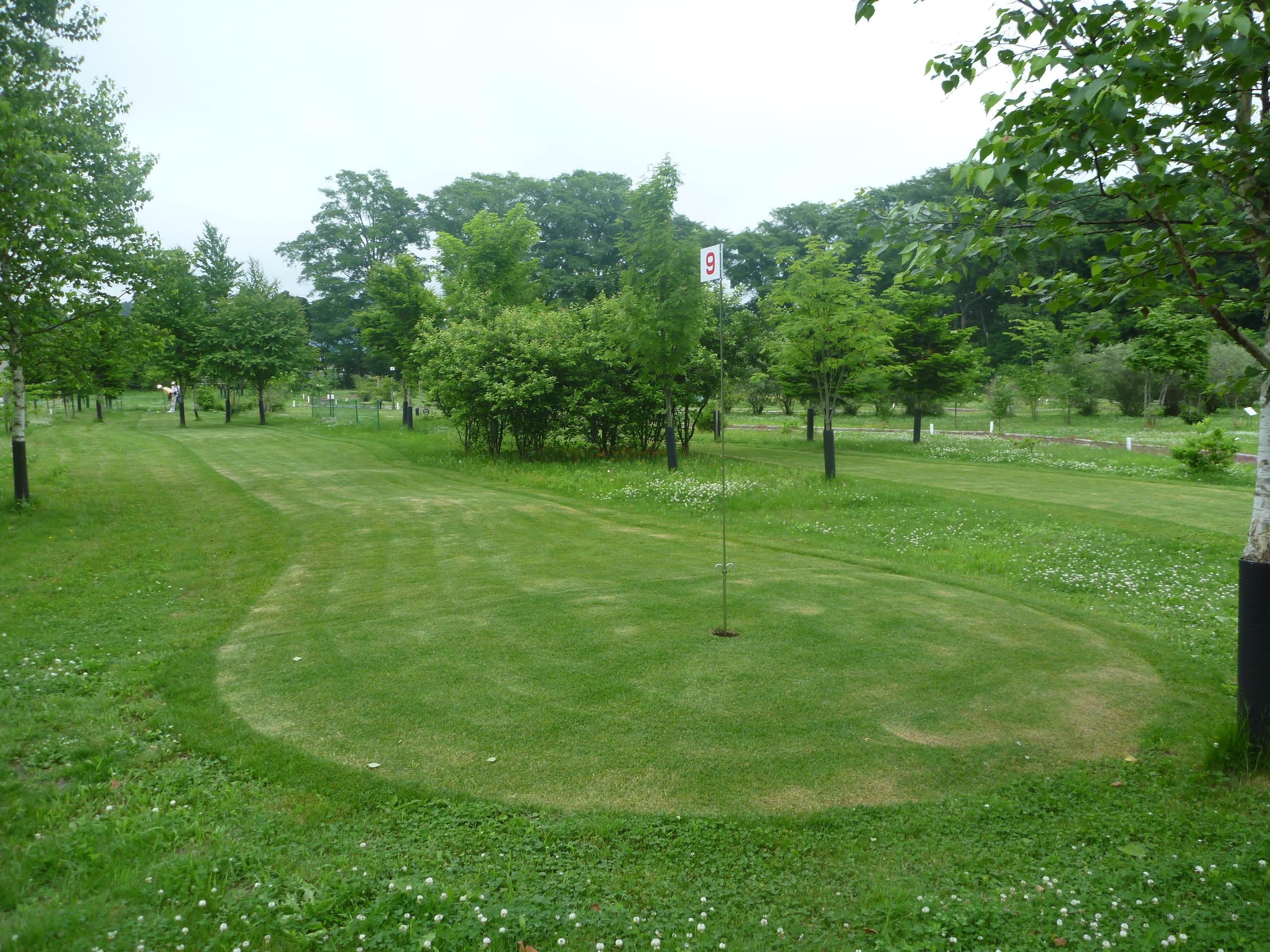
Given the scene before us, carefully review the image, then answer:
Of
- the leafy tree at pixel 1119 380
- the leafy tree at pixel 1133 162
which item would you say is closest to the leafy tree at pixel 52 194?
the leafy tree at pixel 1133 162

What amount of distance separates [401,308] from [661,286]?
18.5m

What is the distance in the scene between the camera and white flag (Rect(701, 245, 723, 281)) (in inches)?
289

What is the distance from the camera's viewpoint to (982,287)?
15.1ft

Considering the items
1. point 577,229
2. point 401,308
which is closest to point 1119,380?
point 401,308

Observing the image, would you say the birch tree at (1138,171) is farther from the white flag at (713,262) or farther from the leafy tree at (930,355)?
the leafy tree at (930,355)

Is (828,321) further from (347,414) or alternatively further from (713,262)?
(347,414)

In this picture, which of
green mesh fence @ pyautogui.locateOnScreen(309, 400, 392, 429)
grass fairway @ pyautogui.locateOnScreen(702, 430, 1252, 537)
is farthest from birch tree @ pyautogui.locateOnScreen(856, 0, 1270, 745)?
green mesh fence @ pyautogui.locateOnScreen(309, 400, 392, 429)

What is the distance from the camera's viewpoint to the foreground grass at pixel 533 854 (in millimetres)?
3465

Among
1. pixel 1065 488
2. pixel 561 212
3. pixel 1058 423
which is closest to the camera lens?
pixel 1065 488

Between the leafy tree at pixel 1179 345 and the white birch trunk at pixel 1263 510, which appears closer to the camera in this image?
the white birch trunk at pixel 1263 510

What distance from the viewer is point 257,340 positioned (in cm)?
3794

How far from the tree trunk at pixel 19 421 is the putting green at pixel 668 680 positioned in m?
6.83

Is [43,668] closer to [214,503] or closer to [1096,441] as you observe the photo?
[214,503]

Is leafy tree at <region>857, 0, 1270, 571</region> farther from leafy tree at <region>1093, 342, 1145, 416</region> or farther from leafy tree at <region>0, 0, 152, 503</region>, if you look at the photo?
leafy tree at <region>1093, 342, 1145, 416</region>
